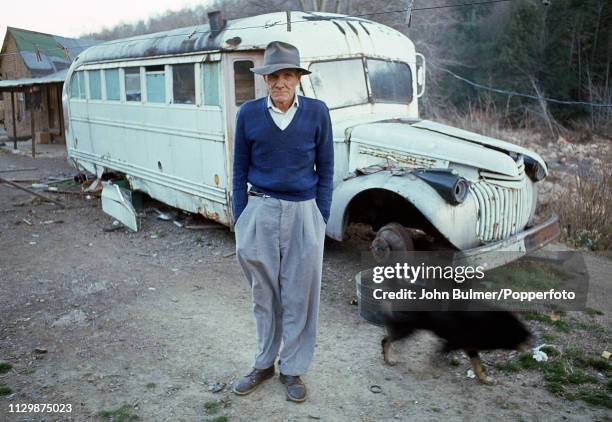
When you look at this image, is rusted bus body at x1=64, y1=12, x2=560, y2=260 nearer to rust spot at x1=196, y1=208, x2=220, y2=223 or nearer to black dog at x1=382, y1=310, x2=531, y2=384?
rust spot at x1=196, y1=208, x2=220, y2=223

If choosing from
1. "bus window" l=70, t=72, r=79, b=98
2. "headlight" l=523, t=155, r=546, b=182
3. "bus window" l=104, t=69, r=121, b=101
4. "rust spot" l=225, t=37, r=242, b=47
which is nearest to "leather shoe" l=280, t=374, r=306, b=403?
"headlight" l=523, t=155, r=546, b=182

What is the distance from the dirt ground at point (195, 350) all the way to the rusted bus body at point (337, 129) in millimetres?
897

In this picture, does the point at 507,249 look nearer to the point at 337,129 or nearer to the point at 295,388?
the point at 337,129

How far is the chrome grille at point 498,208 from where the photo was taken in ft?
14.7

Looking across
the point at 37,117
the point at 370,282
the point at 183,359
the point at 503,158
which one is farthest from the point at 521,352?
the point at 37,117

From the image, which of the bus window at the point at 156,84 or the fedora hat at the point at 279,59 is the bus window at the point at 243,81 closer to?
the bus window at the point at 156,84

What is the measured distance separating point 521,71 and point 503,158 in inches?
895

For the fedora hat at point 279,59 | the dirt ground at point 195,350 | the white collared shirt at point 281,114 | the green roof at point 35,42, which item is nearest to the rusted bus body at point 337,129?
the dirt ground at point 195,350

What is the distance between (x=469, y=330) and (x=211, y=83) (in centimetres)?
386

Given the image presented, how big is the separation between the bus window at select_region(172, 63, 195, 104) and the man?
3.57 m

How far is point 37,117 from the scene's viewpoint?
2081cm

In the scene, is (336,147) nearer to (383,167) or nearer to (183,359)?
(383,167)

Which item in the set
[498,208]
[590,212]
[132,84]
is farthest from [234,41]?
[590,212]

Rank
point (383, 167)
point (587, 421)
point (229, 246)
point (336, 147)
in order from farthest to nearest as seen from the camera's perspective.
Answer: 1. point (229, 246)
2. point (336, 147)
3. point (383, 167)
4. point (587, 421)
